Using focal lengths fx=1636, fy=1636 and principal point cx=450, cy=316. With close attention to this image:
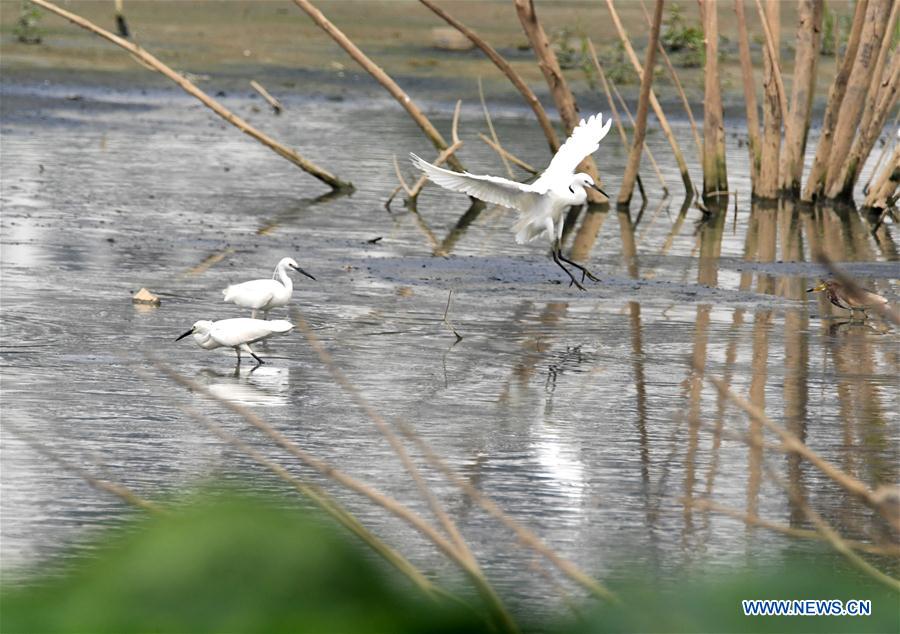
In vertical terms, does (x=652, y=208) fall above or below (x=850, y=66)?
below

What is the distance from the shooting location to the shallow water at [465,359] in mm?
5805

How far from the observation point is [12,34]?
99.7 ft

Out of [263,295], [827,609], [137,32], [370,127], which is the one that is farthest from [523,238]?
[137,32]

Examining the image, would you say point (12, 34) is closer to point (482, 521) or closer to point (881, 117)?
point (881, 117)

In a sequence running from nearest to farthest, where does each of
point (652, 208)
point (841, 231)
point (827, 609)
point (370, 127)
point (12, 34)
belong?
point (827, 609) < point (841, 231) < point (652, 208) < point (370, 127) < point (12, 34)

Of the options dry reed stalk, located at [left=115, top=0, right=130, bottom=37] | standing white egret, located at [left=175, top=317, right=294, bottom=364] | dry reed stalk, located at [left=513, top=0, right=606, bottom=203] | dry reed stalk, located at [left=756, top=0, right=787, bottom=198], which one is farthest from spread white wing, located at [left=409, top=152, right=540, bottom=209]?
dry reed stalk, located at [left=115, top=0, right=130, bottom=37]

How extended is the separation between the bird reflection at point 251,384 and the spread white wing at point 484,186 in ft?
6.88

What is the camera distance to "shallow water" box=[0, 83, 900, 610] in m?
5.80

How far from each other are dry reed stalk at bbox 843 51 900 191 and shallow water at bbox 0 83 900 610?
1.84 ft

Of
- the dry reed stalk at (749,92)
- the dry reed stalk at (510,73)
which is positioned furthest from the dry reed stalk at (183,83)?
the dry reed stalk at (749,92)

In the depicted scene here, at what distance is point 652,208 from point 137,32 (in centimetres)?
1635

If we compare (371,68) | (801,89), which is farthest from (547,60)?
(801,89)

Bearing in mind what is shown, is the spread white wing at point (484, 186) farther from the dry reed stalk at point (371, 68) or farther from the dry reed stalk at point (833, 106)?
the dry reed stalk at point (833, 106)

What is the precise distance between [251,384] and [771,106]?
32.2 ft
